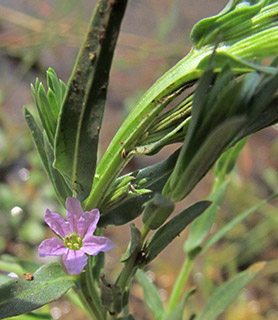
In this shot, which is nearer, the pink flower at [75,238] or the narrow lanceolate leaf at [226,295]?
the pink flower at [75,238]

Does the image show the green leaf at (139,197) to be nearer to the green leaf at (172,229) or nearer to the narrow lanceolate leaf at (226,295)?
the green leaf at (172,229)

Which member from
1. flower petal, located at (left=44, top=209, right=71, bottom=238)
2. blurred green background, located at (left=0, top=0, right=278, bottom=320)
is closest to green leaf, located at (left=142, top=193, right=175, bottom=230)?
flower petal, located at (left=44, top=209, right=71, bottom=238)

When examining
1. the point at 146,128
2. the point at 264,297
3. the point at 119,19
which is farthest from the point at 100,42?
the point at 264,297

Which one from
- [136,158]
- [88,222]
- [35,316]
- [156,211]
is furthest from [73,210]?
[136,158]

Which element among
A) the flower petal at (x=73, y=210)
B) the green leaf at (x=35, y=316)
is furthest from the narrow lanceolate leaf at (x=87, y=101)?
the green leaf at (x=35, y=316)

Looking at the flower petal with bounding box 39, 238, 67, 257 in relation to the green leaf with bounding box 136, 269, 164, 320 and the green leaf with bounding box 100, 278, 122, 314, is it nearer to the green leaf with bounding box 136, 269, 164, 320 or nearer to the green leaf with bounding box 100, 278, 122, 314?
the green leaf with bounding box 100, 278, 122, 314

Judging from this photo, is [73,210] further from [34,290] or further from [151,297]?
[151,297]
